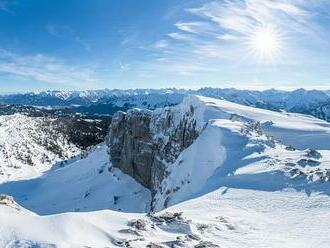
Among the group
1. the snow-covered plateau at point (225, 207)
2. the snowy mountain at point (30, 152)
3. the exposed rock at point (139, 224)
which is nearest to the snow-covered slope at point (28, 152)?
the snowy mountain at point (30, 152)

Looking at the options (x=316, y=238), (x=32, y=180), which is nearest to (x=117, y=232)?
(x=316, y=238)

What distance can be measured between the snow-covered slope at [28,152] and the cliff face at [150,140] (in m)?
Answer: 36.8

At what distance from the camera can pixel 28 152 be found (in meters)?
162

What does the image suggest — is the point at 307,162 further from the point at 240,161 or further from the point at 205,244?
the point at 205,244

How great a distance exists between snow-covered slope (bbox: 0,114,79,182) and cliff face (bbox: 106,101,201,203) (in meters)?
36.8

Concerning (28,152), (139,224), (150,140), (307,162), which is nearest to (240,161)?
(307,162)

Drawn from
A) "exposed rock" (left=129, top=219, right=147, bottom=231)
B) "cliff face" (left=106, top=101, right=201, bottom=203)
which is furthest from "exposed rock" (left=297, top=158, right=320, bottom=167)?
"cliff face" (left=106, top=101, right=201, bottom=203)

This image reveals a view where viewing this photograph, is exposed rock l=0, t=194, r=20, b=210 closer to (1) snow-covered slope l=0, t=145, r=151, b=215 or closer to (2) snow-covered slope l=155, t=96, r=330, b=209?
(2) snow-covered slope l=155, t=96, r=330, b=209

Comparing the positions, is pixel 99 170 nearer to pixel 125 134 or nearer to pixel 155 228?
pixel 125 134

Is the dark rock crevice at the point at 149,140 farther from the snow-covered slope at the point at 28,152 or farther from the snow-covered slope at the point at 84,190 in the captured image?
the snow-covered slope at the point at 28,152

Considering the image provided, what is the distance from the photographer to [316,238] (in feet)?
55.1

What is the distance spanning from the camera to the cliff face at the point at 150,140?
61844 mm

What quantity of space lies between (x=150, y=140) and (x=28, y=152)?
312 feet

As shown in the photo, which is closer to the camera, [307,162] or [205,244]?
[205,244]
